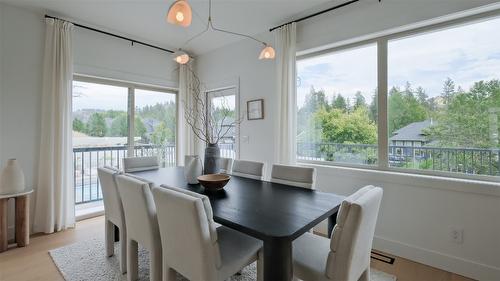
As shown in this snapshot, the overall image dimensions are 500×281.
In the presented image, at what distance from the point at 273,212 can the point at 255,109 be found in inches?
96.3

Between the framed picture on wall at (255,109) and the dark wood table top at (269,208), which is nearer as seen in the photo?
the dark wood table top at (269,208)

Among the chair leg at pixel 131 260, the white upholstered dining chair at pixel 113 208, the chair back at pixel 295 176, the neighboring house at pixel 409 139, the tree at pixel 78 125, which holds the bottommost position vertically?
the chair leg at pixel 131 260

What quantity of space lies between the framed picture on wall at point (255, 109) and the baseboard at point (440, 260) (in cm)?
220

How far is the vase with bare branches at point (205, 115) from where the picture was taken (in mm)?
4352

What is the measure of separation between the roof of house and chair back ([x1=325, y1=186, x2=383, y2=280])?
5.16 feet

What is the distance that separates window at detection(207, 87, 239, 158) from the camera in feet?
13.8

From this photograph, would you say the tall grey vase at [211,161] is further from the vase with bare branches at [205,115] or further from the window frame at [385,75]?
the vase with bare branches at [205,115]

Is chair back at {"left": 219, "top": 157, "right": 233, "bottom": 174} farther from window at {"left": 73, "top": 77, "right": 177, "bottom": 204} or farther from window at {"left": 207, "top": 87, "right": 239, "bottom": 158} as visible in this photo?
window at {"left": 73, "top": 77, "right": 177, "bottom": 204}

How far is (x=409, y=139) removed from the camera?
99.6 inches

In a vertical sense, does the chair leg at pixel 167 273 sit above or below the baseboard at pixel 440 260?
above

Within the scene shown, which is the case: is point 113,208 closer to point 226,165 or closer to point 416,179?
point 226,165

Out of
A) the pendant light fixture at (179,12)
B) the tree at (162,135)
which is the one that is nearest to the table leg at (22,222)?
the tree at (162,135)

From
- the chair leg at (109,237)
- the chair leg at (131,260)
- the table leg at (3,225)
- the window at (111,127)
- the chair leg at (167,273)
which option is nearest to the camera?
the chair leg at (167,273)

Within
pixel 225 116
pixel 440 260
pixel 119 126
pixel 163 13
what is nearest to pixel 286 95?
pixel 225 116
